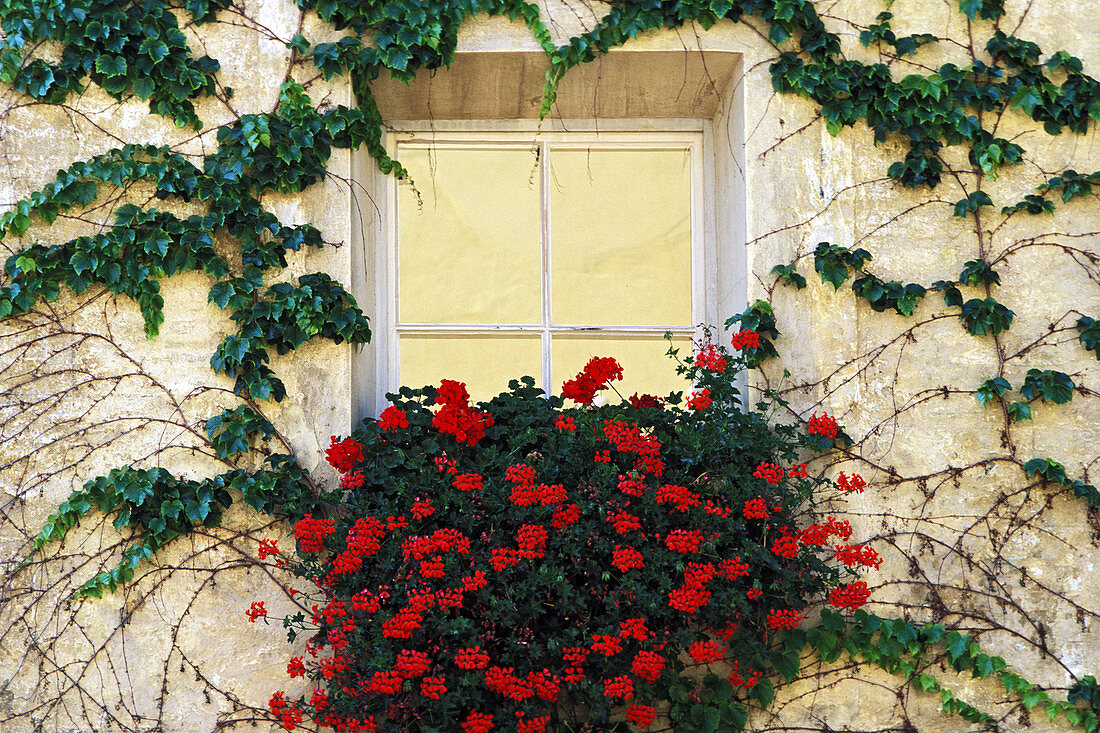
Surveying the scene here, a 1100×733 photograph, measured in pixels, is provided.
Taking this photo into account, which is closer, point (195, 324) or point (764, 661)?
point (764, 661)

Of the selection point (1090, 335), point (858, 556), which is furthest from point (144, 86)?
point (1090, 335)

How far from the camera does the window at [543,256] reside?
3.40 metres

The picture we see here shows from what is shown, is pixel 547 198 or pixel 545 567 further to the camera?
pixel 547 198

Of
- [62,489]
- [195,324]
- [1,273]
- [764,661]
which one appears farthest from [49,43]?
[764,661]

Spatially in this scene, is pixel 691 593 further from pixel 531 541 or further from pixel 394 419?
pixel 394 419

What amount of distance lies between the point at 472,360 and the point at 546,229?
53cm

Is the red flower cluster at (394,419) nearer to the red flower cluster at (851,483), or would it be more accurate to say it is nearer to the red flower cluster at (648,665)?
the red flower cluster at (648,665)

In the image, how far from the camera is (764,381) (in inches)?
119

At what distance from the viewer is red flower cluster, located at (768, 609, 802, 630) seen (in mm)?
2625

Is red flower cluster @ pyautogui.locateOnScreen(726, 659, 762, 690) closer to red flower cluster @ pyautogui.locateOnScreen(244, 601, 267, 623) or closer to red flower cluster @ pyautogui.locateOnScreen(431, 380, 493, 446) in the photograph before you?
red flower cluster @ pyautogui.locateOnScreen(431, 380, 493, 446)

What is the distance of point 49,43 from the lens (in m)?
3.11

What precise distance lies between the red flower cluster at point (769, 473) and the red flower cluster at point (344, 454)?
1.11m

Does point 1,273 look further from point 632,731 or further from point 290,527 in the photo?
point 632,731

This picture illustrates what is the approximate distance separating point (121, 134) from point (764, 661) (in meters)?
2.49
